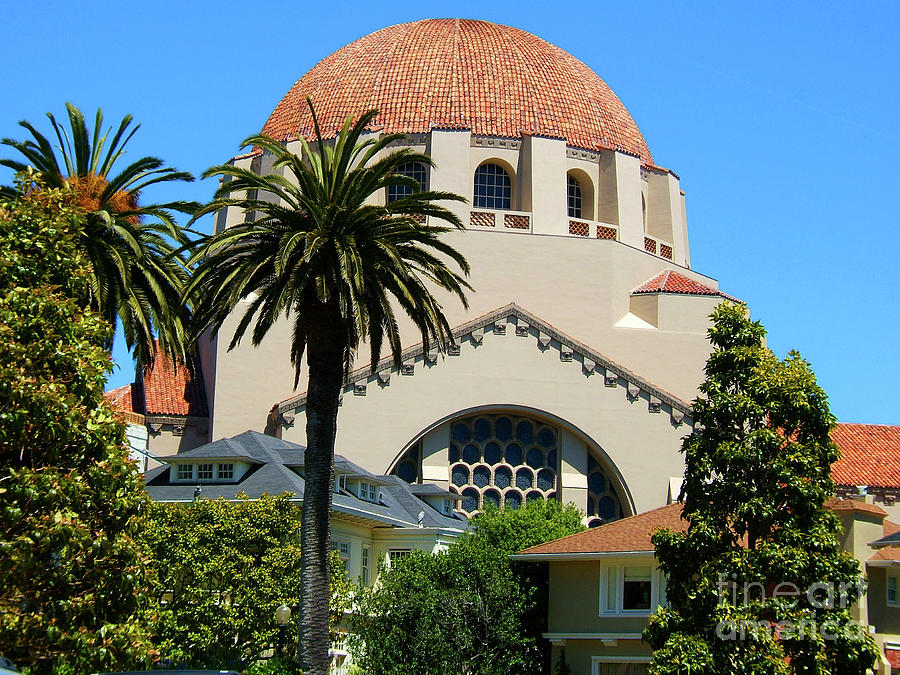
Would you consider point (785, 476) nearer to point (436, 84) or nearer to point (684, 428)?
point (684, 428)

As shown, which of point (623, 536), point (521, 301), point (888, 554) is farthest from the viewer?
point (521, 301)

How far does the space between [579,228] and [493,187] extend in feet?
14.3

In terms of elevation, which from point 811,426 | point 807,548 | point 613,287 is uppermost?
point 613,287

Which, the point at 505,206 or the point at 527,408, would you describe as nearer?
the point at 527,408

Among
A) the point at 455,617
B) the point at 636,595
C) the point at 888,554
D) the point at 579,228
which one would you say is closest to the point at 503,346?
the point at 579,228

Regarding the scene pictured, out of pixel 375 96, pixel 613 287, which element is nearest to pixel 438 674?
pixel 613 287

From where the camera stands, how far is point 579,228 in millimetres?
61812

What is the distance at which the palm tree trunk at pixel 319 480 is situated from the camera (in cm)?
3136

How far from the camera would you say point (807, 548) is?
28688 millimetres

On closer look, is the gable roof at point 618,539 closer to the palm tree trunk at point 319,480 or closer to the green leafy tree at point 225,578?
the green leafy tree at point 225,578

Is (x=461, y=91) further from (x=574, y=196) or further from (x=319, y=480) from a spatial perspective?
(x=319, y=480)

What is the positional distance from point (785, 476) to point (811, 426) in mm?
1411

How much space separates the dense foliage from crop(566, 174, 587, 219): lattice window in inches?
1034

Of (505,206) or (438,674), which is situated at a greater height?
(505,206)
